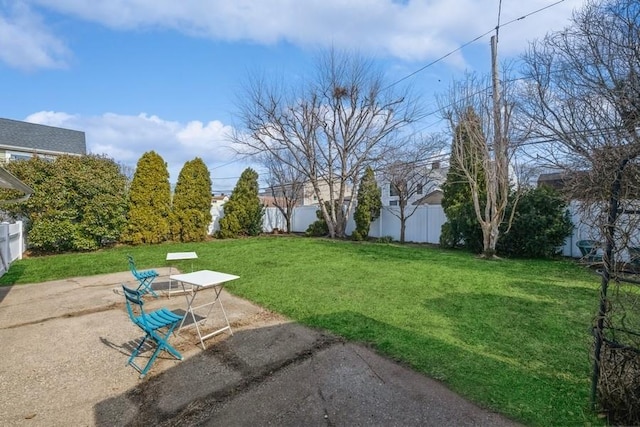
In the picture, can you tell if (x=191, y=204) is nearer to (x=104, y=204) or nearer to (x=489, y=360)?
(x=104, y=204)

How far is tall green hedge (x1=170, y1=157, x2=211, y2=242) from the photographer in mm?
13922

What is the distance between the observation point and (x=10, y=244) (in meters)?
8.84

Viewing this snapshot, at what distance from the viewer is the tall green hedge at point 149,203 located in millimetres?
12555

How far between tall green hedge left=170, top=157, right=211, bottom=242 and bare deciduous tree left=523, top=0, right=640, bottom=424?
40.3 feet

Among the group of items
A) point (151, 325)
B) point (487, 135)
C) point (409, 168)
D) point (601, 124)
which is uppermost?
point (487, 135)

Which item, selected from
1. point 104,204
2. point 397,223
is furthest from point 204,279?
point 397,223

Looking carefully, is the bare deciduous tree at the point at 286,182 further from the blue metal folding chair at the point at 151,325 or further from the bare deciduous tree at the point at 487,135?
the blue metal folding chair at the point at 151,325

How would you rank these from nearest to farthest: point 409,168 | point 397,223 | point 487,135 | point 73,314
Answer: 1. point 73,314
2. point 487,135
3. point 409,168
4. point 397,223

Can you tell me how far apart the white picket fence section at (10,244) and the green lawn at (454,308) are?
367 mm

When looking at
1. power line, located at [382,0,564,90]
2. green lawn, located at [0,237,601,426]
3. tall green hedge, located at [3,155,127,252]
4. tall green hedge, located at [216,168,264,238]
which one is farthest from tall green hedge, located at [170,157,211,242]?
power line, located at [382,0,564,90]

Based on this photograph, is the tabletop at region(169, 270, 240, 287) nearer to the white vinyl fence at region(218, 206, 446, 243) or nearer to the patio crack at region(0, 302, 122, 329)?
the patio crack at region(0, 302, 122, 329)

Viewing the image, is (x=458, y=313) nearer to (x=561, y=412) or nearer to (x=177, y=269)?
(x=561, y=412)

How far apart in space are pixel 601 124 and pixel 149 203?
13719 millimetres

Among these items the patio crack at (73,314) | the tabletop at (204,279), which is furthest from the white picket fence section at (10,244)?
the tabletop at (204,279)
